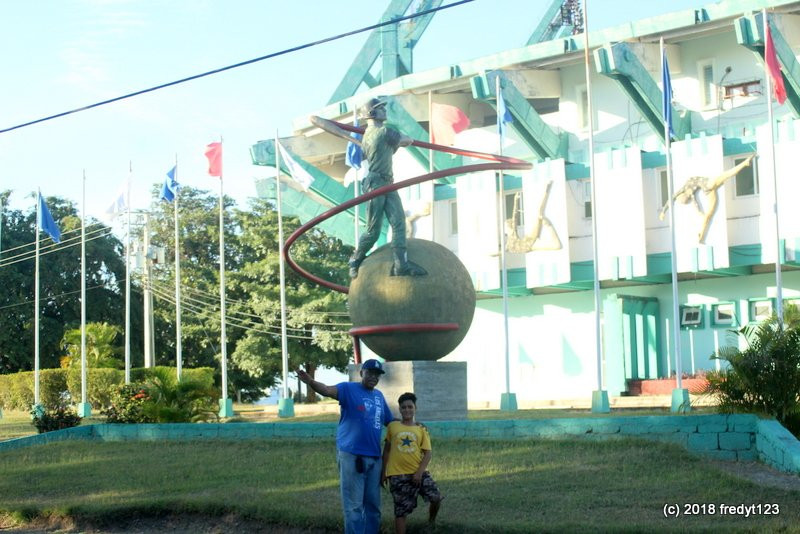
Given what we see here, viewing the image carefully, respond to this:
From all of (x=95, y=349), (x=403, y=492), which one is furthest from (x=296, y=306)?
Result: (x=403, y=492)

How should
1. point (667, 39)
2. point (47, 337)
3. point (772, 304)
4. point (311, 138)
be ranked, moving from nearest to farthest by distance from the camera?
point (772, 304)
point (667, 39)
point (311, 138)
point (47, 337)

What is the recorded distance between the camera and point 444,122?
114 ft

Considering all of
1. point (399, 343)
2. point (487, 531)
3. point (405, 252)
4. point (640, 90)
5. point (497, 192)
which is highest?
point (640, 90)

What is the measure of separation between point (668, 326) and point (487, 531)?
80.3ft

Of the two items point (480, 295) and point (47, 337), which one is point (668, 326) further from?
point (47, 337)

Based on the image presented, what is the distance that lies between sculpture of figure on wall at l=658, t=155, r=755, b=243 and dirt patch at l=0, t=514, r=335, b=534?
70.3 ft

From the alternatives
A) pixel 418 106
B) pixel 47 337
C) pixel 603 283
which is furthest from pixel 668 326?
pixel 47 337

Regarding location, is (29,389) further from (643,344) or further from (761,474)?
(761,474)

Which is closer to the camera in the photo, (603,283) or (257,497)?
(257,497)

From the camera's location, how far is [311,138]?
147 feet

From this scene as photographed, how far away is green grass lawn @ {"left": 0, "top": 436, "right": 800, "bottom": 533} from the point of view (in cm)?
1228

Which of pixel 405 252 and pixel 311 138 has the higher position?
pixel 311 138

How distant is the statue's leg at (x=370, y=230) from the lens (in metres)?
19.2

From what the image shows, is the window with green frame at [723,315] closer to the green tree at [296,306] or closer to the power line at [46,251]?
the green tree at [296,306]
